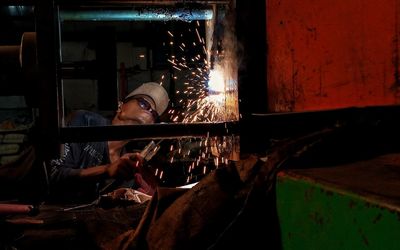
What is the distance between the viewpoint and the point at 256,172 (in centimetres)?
172

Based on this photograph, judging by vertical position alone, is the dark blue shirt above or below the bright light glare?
below

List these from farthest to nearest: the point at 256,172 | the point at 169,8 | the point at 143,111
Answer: the point at 143,111 < the point at 169,8 < the point at 256,172

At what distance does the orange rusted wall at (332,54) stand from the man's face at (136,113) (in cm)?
339

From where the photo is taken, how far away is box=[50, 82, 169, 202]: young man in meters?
4.46

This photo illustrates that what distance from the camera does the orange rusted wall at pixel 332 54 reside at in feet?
6.30

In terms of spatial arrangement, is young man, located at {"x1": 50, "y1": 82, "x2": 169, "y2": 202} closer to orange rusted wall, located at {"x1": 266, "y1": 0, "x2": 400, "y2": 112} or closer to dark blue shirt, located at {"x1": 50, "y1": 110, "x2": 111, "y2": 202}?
dark blue shirt, located at {"x1": 50, "y1": 110, "x2": 111, "y2": 202}

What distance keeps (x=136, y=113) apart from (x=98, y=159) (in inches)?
35.5

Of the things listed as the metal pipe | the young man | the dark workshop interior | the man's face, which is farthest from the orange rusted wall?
the man's face

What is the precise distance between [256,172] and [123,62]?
8.81 metres

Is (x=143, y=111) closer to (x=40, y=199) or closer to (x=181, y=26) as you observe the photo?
(x=40, y=199)

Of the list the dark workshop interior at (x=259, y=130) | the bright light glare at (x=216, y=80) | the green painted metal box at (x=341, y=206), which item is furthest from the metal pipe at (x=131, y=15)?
the green painted metal box at (x=341, y=206)

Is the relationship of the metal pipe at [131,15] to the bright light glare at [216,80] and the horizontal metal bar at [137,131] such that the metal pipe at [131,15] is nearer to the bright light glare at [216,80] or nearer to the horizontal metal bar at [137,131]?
the bright light glare at [216,80]

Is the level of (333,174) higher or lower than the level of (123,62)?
lower

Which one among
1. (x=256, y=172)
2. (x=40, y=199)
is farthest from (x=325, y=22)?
(x=40, y=199)
